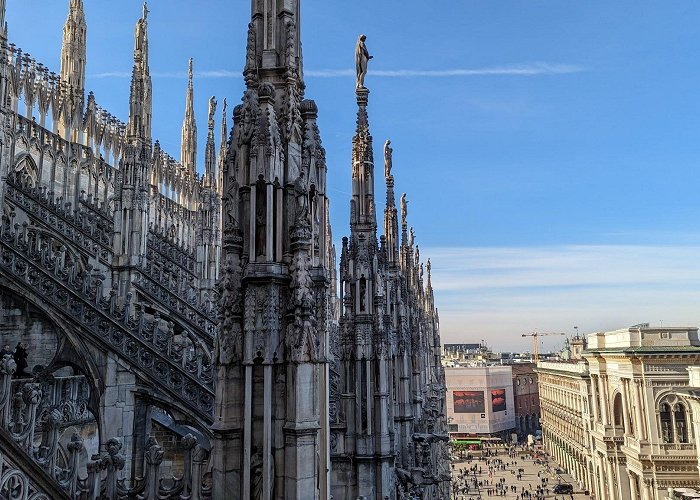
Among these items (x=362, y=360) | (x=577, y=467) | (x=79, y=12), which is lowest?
(x=577, y=467)

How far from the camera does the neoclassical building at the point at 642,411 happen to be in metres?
35.9

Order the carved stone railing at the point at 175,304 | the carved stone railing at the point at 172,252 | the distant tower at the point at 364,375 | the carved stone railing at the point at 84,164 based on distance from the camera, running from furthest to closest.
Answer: the carved stone railing at the point at 172,252, the carved stone railing at the point at 84,164, the carved stone railing at the point at 175,304, the distant tower at the point at 364,375

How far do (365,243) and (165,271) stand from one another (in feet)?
62.5

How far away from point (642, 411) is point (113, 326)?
35495 mm

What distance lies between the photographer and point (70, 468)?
743 cm

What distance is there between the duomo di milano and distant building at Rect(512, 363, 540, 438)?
84852 millimetres

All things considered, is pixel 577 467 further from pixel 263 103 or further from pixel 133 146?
pixel 263 103

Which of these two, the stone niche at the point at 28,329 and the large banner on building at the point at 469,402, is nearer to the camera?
the stone niche at the point at 28,329

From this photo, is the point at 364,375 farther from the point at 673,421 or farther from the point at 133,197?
the point at 673,421

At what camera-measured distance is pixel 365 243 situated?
37.4ft

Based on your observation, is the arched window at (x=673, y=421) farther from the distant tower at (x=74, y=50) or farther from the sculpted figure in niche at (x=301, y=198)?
the distant tower at (x=74, y=50)

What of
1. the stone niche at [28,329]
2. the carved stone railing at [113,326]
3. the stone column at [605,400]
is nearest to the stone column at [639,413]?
the stone column at [605,400]

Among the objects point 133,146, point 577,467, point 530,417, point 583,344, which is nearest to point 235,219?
point 133,146

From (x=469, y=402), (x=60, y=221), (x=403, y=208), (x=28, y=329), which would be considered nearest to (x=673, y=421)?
(x=403, y=208)
